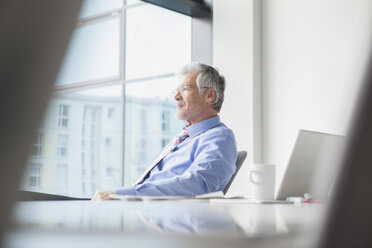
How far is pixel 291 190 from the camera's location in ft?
4.49

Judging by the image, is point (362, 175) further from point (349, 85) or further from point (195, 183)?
point (195, 183)

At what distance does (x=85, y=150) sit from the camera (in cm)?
895

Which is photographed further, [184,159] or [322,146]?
[184,159]

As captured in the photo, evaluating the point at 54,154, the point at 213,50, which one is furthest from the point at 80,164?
the point at 213,50

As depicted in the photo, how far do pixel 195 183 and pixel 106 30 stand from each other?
538cm

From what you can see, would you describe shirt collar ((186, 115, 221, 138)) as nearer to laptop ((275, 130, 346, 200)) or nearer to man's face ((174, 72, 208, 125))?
man's face ((174, 72, 208, 125))

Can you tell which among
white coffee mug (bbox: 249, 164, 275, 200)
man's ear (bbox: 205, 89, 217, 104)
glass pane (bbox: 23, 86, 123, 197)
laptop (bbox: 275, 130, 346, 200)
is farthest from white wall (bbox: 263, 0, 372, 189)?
glass pane (bbox: 23, 86, 123, 197)

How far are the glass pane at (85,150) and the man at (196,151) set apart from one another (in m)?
6.36

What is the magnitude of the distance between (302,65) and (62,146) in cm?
676

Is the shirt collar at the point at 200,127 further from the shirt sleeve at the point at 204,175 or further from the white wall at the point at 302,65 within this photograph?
the white wall at the point at 302,65

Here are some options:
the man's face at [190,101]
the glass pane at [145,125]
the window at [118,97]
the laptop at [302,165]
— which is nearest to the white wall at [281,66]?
the window at [118,97]

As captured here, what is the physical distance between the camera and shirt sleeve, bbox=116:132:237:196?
6.00 feet

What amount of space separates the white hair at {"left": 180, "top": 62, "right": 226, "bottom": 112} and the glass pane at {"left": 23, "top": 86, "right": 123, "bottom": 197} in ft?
20.8

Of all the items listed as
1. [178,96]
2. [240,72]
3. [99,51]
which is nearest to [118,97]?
[99,51]
